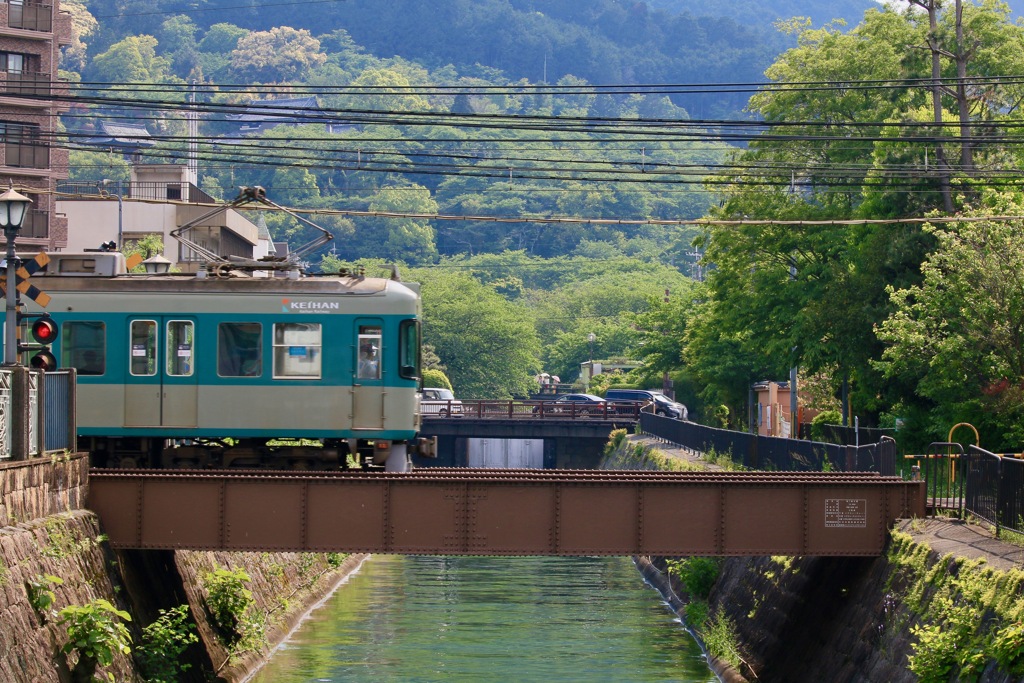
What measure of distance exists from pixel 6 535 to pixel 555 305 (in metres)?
128

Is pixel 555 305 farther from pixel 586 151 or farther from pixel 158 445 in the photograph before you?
pixel 158 445

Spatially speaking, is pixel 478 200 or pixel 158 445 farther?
pixel 478 200

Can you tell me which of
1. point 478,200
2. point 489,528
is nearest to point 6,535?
point 489,528

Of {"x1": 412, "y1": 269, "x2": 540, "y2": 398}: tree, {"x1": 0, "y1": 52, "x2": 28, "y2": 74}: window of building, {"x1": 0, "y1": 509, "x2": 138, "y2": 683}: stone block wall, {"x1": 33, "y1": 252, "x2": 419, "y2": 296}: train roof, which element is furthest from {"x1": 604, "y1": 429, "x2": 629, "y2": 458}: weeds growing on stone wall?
{"x1": 0, "y1": 509, "x2": 138, "y2": 683}: stone block wall

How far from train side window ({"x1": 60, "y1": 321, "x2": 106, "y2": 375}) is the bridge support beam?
2.78 m

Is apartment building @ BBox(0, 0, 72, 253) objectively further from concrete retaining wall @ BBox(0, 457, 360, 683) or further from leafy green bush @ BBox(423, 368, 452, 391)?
concrete retaining wall @ BBox(0, 457, 360, 683)

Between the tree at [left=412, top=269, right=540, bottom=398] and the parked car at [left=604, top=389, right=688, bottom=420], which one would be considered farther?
the tree at [left=412, top=269, right=540, bottom=398]

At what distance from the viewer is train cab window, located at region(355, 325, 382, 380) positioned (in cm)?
2230

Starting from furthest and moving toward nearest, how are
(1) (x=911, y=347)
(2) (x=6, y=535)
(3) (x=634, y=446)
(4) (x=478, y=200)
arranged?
(4) (x=478, y=200), (3) (x=634, y=446), (1) (x=911, y=347), (2) (x=6, y=535)

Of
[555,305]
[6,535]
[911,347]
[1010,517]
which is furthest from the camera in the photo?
[555,305]

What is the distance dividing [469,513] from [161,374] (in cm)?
582

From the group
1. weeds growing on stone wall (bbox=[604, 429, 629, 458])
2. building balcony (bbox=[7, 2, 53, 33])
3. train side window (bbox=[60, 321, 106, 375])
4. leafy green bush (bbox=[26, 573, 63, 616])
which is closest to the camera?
leafy green bush (bbox=[26, 573, 63, 616])

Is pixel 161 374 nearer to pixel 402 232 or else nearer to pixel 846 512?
pixel 846 512

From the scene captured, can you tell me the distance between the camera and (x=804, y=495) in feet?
67.8
